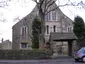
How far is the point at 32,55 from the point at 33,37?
17579 millimetres

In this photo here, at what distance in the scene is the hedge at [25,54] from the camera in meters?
32.4

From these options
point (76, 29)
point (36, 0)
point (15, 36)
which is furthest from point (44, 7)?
point (15, 36)

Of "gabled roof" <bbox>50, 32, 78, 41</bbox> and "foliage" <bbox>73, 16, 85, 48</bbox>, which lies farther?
"foliage" <bbox>73, 16, 85, 48</bbox>

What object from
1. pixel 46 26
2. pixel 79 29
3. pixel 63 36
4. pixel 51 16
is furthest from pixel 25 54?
pixel 51 16

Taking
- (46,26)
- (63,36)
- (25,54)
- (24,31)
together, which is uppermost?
(46,26)

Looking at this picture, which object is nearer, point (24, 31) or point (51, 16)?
point (51, 16)

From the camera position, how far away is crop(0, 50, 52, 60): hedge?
106 ft

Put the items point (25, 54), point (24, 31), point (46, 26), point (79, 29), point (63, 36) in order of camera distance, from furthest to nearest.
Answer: point (24, 31) → point (46, 26) → point (79, 29) → point (63, 36) → point (25, 54)

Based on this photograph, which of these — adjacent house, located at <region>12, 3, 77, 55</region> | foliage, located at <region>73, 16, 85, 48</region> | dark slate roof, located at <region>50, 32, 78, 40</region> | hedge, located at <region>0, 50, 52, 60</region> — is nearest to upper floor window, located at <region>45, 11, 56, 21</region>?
adjacent house, located at <region>12, 3, 77, 55</region>

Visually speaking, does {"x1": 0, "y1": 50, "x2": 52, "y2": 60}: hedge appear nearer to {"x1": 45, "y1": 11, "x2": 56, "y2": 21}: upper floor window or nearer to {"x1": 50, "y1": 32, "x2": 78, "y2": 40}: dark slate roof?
{"x1": 50, "y1": 32, "x2": 78, "y2": 40}: dark slate roof

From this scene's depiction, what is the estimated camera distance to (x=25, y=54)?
32562mm

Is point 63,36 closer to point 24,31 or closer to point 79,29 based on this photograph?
point 79,29

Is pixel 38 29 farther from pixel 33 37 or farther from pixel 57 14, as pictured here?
pixel 57 14

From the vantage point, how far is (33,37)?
49.9 metres
